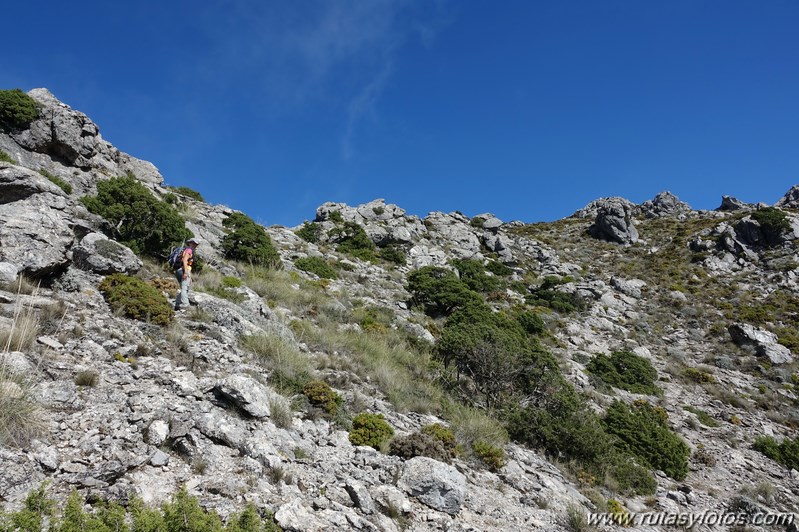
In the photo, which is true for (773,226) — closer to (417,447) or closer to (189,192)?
(417,447)

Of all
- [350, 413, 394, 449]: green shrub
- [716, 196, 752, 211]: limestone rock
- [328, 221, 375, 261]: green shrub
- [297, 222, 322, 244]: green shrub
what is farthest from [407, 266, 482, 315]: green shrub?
[716, 196, 752, 211]: limestone rock

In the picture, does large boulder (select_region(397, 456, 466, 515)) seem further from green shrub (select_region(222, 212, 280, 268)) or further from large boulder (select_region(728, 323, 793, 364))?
large boulder (select_region(728, 323, 793, 364))

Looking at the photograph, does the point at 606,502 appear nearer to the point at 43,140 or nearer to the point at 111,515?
the point at 111,515

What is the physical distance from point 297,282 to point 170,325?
8631 mm

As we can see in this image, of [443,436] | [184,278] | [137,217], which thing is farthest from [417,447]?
[137,217]

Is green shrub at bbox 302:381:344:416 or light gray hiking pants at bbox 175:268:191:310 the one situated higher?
light gray hiking pants at bbox 175:268:191:310

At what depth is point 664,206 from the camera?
57.0 metres

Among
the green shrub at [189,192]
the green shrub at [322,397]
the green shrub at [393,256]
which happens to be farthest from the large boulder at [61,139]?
the green shrub at [393,256]

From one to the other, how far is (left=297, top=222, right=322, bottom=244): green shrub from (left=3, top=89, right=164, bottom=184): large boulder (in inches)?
456

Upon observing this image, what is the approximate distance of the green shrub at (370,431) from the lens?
658 cm

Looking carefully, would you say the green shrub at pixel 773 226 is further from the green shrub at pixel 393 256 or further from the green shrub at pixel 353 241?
the green shrub at pixel 353 241

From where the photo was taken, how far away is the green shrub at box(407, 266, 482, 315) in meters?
19.5

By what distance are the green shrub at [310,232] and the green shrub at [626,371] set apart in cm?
1901

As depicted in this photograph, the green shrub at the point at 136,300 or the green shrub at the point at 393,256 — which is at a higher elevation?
the green shrub at the point at 393,256
